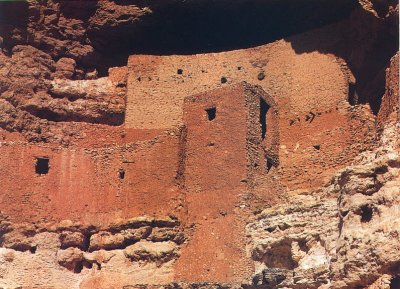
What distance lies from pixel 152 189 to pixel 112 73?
18.0 ft

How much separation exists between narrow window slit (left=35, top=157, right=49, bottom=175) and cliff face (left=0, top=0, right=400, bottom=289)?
0.09 meters

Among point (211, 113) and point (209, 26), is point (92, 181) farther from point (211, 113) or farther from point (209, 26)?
point (209, 26)

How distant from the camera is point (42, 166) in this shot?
2994 cm

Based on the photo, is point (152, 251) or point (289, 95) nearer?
point (152, 251)

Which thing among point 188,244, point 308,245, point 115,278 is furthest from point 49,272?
point 308,245

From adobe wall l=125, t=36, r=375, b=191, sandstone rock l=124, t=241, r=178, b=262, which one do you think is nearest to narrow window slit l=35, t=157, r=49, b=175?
adobe wall l=125, t=36, r=375, b=191

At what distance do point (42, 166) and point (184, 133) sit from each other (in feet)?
13.9

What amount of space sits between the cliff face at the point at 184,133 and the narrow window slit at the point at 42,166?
88mm

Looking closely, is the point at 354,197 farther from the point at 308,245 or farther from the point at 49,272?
the point at 49,272

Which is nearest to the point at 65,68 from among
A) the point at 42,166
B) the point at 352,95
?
the point at 42,166

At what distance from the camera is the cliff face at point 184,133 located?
Result: 87.0ft

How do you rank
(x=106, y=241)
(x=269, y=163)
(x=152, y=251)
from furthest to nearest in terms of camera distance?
(x=269, y=163)
(x=106, y=241)
(x=152, y=251)

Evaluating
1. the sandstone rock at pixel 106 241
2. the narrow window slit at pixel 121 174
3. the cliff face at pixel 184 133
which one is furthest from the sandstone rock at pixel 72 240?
the narrow window slit at pixel 121 174

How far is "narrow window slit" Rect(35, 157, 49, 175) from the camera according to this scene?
97.7 feet
